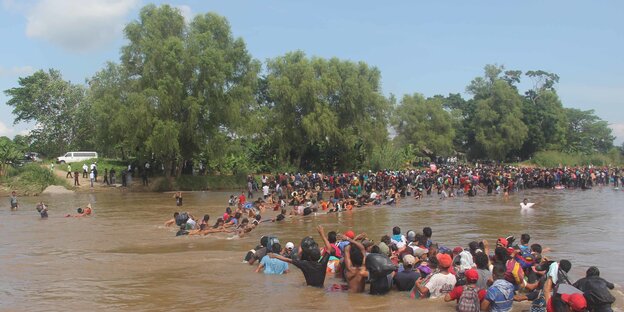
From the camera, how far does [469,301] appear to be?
27.9 ft

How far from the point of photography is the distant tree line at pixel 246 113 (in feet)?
122

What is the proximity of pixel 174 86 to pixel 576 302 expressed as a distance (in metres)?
32.1

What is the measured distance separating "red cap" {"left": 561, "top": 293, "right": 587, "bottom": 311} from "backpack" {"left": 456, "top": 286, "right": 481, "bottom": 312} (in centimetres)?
132

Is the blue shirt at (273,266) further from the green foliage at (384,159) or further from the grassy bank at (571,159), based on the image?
the grassy bank at (571,159)

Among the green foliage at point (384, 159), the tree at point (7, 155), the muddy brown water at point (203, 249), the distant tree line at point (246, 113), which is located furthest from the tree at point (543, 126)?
the tree at point (7, 155)

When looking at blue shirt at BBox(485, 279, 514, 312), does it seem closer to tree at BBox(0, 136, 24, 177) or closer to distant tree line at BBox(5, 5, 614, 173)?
distant tree line at BBox(5, 5, 614, 173)

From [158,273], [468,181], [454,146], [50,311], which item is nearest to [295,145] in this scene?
[468,181]

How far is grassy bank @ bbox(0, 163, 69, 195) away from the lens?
112ft

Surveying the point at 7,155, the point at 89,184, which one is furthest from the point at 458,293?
the point at 7,155

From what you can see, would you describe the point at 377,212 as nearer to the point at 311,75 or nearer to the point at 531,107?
the point at 311,75

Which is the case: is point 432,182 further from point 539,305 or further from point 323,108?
point 539,305

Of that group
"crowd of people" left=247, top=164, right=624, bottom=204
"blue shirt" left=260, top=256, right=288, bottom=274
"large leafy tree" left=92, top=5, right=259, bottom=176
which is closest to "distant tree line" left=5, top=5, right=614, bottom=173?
"large leafy tree" left=92, top=5, right=259, bottom=176

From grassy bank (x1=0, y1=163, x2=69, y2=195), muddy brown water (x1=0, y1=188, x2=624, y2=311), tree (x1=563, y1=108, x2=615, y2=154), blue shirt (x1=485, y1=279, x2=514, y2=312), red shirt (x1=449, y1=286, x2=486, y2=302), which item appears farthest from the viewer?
tree (x1=563, y1=108, x2=615, y2=154)

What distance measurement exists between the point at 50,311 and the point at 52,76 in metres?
50.3
